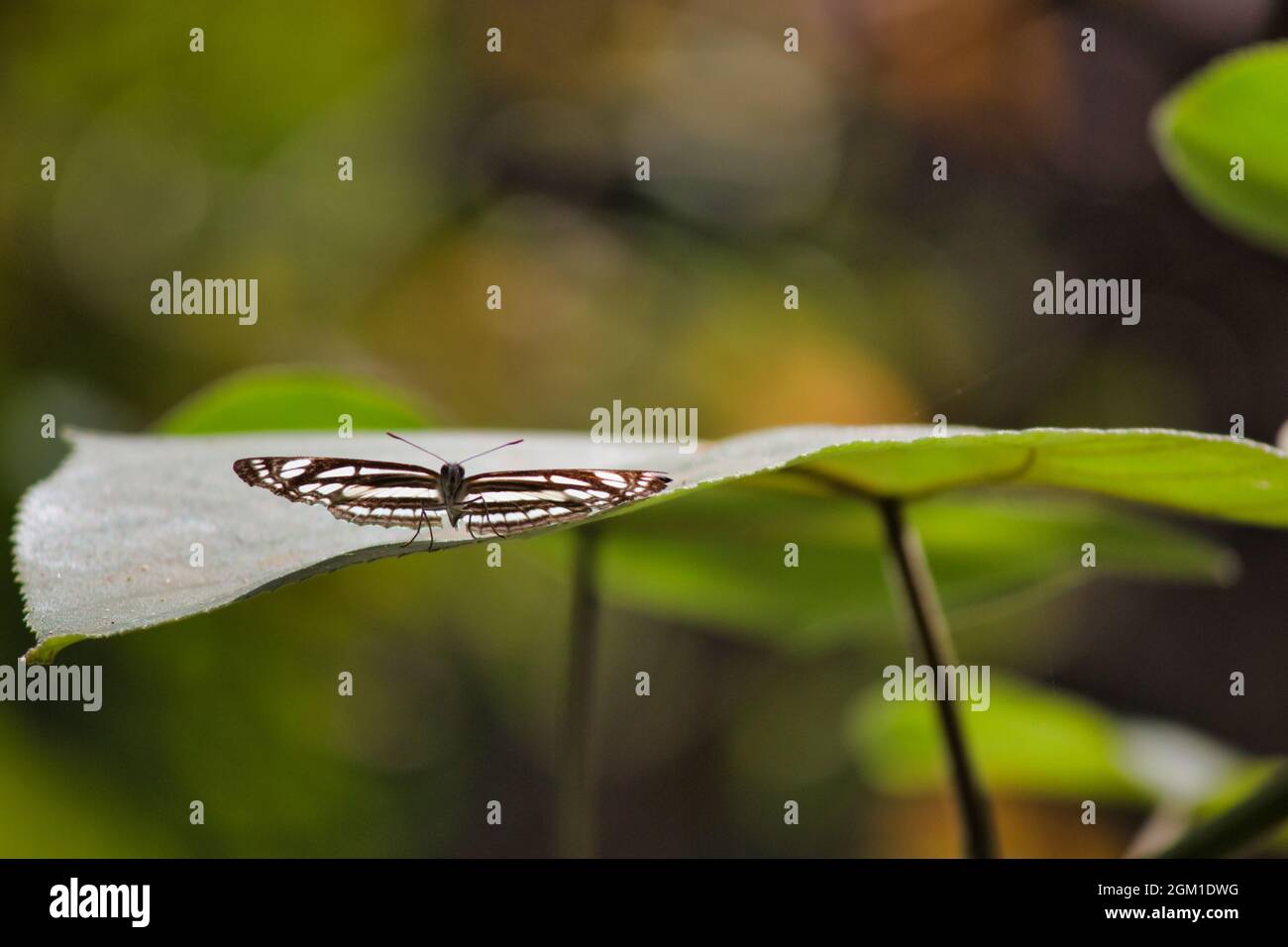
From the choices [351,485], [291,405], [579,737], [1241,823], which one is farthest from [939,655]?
[291,405]

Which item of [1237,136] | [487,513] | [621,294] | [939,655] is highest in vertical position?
[621,294]

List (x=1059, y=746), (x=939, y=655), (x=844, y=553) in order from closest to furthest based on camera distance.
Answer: (x=939, y=655)
(x=844, y=553)
(x=1059, y=746)

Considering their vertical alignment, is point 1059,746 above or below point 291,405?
below

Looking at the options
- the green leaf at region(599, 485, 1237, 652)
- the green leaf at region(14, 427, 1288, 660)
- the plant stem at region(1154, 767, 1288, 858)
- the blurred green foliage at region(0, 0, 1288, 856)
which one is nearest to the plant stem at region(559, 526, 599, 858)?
the green leaf at region(599, 485, 1237, 652)

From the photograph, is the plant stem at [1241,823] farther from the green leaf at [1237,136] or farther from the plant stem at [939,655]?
the green leaf at [1237,136]

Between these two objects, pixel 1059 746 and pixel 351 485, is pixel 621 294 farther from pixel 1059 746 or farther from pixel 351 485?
pixel 351 485

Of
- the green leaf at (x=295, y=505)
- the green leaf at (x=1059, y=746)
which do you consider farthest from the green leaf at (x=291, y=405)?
the green leaf at (x=1059, y=746)
